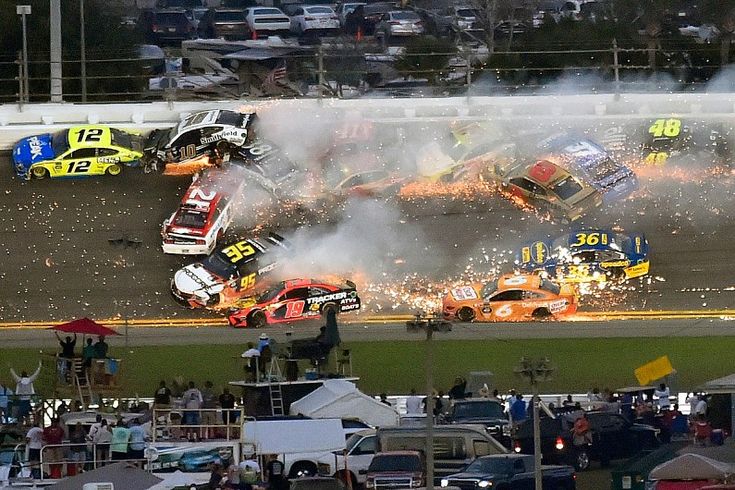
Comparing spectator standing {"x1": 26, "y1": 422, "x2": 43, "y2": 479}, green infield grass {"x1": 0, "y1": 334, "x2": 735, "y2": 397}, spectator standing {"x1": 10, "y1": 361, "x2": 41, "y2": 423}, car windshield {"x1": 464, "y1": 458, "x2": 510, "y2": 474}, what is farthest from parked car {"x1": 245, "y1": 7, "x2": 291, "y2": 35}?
car windshield {"x1": 464, "y1": 458, "x2": 510, "y2": 474}

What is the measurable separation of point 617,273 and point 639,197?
3.58 metres

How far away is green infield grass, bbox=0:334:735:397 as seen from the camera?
37344 millimetres

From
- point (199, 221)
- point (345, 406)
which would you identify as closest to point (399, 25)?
point (199, 221)

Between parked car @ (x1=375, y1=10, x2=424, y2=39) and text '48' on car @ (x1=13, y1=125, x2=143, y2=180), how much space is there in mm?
39274

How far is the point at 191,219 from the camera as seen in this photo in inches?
1790

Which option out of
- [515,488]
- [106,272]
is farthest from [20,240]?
[515,488]

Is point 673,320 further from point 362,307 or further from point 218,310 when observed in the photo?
point 218,310

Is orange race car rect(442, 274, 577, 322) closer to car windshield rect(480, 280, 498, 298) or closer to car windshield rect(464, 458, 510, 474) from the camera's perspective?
car windshield rect(480, 280, 498, 298)

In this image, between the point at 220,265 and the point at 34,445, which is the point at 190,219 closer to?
the point at 220,265

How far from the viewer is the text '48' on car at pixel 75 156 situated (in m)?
47.6

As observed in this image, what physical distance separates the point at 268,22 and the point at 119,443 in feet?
206

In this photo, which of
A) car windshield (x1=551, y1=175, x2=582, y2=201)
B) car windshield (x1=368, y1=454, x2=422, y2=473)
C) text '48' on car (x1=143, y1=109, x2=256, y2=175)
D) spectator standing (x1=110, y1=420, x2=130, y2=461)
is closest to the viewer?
car windshield (x1=368, y1=454, x2=422, y2=473)

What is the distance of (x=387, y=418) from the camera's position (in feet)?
106

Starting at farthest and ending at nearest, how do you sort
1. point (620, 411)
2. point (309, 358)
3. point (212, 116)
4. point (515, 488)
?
1. point (212, 116)
2. point (309, 358)
3. point (620, 411)
4. point (515, 488)
